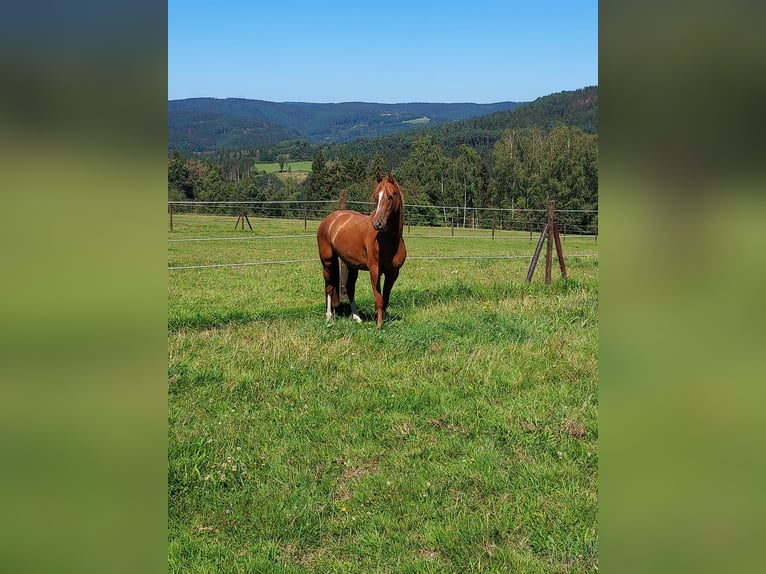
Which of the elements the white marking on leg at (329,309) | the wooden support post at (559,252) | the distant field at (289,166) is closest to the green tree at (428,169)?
the distant field at (289,166)

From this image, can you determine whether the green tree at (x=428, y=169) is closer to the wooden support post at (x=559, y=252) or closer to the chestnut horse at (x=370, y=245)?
the wooden support post at (x=559, y=252)

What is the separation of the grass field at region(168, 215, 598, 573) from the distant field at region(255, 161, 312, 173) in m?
111

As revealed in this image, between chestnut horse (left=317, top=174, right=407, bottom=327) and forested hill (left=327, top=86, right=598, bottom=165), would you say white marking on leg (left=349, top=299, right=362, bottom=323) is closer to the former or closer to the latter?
chestnut horse (left=317, top=174, right=407, bottom=327)

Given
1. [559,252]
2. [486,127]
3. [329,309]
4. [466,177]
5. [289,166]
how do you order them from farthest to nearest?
[486,127] → [289,166] → [466,177] → [559,252] → [329,309]

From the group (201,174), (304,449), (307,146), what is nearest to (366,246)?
(304,449)

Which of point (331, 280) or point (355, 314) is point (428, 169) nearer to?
point (331, 280)

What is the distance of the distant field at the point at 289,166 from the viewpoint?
4626 inches

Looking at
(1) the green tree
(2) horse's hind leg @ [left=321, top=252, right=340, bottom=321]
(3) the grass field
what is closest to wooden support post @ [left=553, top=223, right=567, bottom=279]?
(3) the grass field

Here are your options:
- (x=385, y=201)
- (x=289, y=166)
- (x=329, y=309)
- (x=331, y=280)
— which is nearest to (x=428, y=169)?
(x=289, y=166)

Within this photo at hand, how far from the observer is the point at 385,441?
4516mm

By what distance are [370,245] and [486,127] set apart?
13299cm
